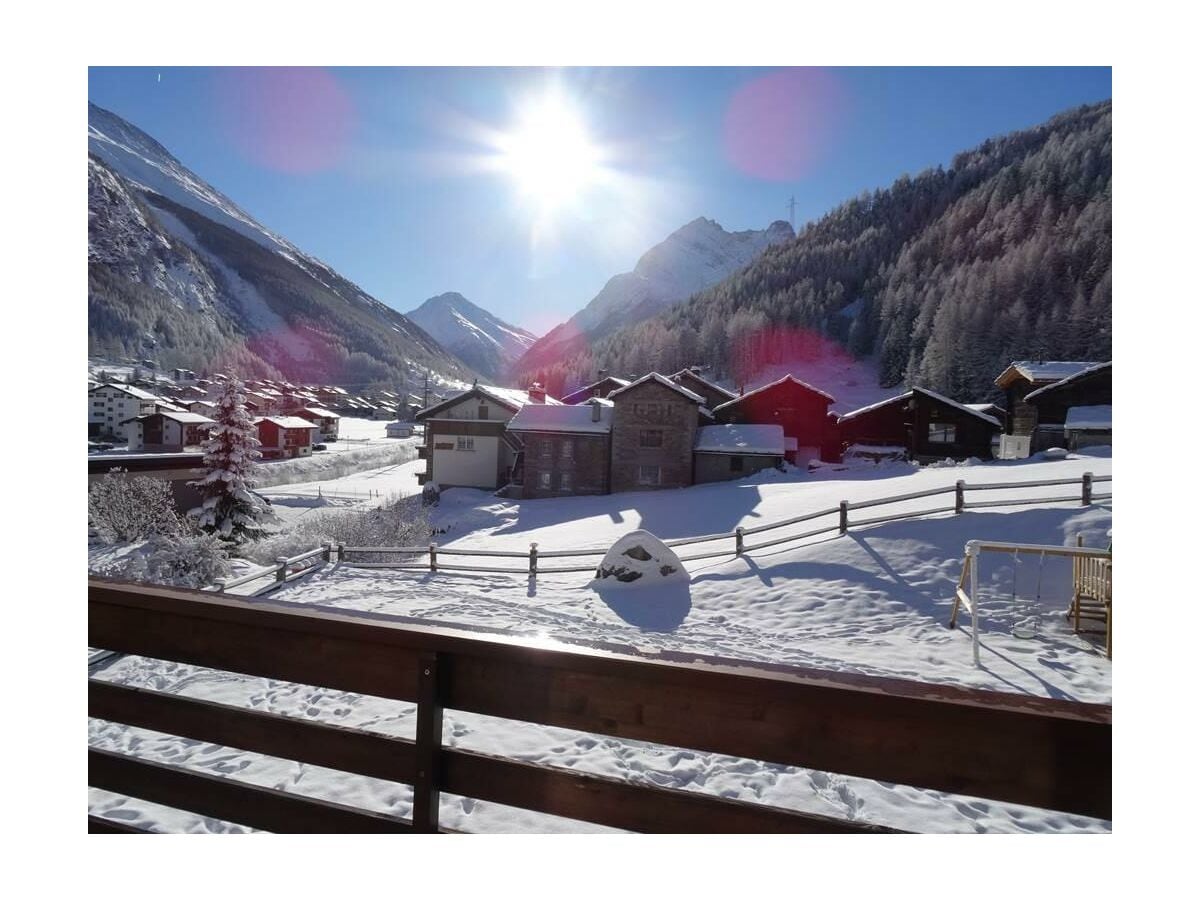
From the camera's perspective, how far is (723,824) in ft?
4.70

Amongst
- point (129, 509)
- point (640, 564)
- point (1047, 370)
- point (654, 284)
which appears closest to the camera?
point (640, 564)

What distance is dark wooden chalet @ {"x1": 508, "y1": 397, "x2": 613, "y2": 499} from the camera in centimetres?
2605

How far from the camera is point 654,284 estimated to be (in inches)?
6412

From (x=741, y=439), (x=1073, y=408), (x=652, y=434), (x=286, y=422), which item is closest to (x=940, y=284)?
(x=1073, y=408)

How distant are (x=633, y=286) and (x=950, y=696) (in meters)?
168

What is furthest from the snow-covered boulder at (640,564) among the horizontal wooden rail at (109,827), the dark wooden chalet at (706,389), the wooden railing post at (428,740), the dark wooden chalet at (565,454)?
the dark wooden chalet at (706,389)

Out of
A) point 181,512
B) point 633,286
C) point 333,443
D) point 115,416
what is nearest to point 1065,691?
point 181,512

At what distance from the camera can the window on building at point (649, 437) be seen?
25500 millimetres

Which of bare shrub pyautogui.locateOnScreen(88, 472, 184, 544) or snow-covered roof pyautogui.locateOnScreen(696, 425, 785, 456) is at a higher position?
snow-covered roof pyautogui.locateOnScreen(696, 425, 785, 456)

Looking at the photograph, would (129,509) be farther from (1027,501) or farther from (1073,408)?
(1073,408)

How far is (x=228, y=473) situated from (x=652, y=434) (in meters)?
15.5

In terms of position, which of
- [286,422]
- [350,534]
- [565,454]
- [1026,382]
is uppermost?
[1026,382]

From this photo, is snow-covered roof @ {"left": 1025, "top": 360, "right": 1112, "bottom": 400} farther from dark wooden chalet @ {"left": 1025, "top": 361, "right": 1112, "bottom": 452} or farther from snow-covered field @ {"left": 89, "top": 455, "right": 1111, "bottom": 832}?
snow-covered field @ {"left": 89, "top": 455, "right": 1111, "bottom": 832}

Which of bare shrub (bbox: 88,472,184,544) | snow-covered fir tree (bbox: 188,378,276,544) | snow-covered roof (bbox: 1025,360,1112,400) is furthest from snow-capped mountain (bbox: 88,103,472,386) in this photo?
snow-covered roof (bbox: 1025,360,1112,400)
